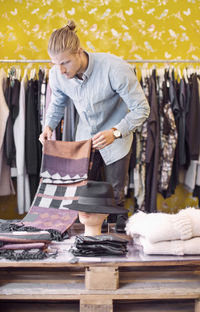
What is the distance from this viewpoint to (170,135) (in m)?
3.49

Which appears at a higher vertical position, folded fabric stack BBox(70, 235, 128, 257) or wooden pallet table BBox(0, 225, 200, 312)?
folded fabric stack BBox(70, 235, 128, 257)

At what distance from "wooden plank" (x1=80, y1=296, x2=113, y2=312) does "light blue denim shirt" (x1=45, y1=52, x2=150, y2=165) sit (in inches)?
38.7

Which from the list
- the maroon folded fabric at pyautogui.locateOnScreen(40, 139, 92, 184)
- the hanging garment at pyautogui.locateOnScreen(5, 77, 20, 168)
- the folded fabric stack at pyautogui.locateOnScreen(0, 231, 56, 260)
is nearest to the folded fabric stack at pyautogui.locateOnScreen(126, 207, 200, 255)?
the folded fabric stack at pyautogui.locateOnScreen(0, 231, 56, 260)

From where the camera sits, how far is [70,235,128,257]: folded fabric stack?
1549 mm

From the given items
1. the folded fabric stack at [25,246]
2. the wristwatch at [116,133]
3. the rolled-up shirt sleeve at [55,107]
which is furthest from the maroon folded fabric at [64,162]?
the folded fabric stack at [25,246]

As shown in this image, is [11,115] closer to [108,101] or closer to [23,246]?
[108,101]

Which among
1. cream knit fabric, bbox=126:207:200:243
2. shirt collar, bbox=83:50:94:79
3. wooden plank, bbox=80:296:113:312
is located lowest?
wooden plank, bbox=80:296:113:312

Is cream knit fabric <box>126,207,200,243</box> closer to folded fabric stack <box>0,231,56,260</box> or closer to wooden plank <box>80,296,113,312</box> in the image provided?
wooden plank <box>80,296,113,312</box>

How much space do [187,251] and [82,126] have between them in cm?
121

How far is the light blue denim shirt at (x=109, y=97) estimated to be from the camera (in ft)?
7.17

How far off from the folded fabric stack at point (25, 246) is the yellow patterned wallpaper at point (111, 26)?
266 centimetres

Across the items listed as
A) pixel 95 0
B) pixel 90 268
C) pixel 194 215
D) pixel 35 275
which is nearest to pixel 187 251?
pixel 194 215

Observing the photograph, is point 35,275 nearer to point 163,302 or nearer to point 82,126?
point 163,302

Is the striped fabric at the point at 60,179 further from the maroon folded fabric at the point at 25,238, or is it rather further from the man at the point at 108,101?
the maroon folded fabric at the point at 25,238
